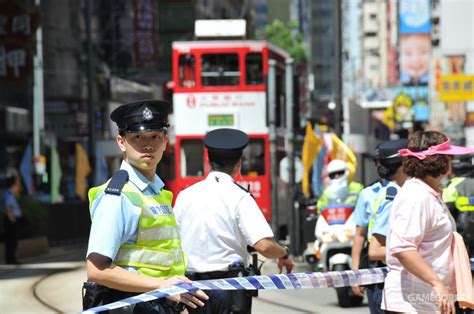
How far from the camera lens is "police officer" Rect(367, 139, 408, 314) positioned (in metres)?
6.84

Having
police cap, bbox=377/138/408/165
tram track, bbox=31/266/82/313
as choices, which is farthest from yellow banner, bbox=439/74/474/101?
police cap, bbox=377/138/408/165

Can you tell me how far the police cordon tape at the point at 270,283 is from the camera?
480 cm

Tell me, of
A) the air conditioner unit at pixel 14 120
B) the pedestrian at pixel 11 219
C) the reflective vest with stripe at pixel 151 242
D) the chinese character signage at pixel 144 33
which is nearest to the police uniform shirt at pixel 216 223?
the reflective vest with stripe at pixel 151 242

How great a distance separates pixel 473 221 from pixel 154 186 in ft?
21.8

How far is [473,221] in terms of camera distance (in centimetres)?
1116

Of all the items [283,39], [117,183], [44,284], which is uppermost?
[283,39]

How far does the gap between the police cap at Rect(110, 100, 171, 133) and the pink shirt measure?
1.09m

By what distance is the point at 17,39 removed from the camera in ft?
107

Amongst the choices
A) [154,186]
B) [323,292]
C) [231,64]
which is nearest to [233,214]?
[154,186]

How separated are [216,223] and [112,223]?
62.9 inches

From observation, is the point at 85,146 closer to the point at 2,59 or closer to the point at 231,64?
the point at 2,59

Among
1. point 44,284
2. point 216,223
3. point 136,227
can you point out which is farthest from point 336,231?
point 136,227

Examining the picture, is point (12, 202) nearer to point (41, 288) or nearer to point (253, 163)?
point (41, 288)

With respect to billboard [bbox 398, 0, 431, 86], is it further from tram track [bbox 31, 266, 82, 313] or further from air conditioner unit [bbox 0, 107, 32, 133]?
tram track [bbox 31, 266, 82, 313]
